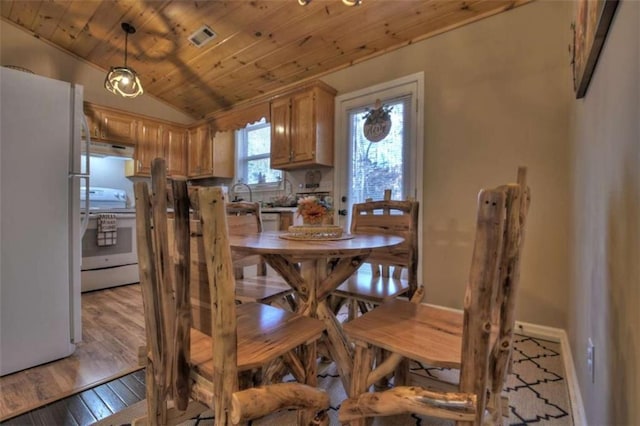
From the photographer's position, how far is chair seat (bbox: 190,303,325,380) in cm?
89

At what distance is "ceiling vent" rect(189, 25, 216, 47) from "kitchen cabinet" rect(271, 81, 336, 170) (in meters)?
0.95

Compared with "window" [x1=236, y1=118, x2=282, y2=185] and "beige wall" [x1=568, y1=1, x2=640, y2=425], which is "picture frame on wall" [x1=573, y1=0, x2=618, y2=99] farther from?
"window" [x1=236, y1=118, x2=282, y2=185]

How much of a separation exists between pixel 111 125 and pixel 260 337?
4.50 m

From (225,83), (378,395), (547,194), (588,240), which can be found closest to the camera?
(378,395)

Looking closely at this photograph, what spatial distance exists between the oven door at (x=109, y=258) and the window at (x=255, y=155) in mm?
1715

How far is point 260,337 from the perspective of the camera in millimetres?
1029

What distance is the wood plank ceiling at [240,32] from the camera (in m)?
2.73

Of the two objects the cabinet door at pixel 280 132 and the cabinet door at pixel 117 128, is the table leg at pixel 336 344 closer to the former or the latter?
the cabinet door at pixel 280 132

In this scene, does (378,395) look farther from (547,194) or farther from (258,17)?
(258,17)

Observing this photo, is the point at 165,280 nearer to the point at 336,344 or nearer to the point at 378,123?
the point at 336,344

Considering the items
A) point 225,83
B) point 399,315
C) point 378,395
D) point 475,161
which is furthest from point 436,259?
point 225,83

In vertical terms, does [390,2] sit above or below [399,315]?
above

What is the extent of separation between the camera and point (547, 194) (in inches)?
90.8

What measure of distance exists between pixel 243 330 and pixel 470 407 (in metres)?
0.72
